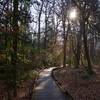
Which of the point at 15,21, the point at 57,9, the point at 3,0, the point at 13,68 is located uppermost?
the point at 57,9

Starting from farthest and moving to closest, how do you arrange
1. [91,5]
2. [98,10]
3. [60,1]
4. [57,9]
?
[57,9], [60,1], [98,10], [91,5]

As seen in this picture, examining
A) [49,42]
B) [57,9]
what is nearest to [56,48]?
[49,42]

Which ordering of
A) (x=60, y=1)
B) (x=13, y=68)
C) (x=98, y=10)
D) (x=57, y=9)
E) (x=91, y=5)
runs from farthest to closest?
(x=57, y=9) < (x=60, y=1) < (x=98, y=10) < (x=91, y=5) < (x=13, y=68)

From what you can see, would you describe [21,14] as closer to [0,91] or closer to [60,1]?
[0,91]

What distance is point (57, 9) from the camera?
→ 48.0 metres

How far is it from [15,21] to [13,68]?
3.04m

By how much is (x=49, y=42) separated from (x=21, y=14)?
56.1m

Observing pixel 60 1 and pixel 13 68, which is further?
pixel 60 1

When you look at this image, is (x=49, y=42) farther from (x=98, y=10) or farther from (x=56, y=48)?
(x=98, y=10)

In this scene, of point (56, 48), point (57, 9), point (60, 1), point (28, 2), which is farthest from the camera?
point (56, 48)

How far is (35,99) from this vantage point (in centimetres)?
1838

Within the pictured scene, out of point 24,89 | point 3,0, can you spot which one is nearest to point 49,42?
point 24,89

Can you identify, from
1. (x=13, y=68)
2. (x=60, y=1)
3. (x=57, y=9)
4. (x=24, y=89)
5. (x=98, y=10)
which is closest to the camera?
(x=13, y=68)

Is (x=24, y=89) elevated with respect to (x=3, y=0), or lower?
lower
